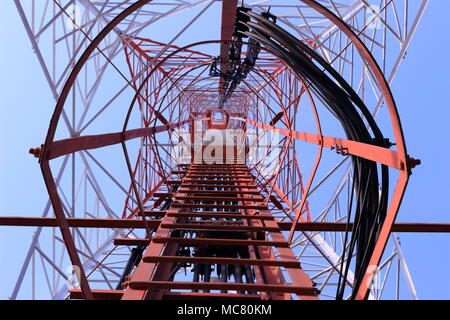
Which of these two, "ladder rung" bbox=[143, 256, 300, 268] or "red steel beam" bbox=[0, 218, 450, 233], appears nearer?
"ladder rung" bbox=[143, 256, 300, 268]

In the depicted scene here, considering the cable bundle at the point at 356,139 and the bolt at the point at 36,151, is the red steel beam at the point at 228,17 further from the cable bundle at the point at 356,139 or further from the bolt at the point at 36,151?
the bolt at the point at 36,151

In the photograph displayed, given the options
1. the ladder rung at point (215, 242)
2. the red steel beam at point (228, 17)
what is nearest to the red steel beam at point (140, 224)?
the ladder rung at point (215, 242)

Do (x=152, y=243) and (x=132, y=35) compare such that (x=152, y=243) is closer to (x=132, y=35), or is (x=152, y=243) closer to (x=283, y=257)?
(x=283, y=257)

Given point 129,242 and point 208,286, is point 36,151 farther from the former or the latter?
point 129,242

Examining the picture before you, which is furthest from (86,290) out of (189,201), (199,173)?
(199,173)

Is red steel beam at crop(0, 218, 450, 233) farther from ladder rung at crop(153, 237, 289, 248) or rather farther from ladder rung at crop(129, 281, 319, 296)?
ladder rung at crop(129, 281, 319, 296)

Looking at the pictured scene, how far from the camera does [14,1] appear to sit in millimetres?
4730

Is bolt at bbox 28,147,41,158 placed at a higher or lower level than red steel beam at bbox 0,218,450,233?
higher

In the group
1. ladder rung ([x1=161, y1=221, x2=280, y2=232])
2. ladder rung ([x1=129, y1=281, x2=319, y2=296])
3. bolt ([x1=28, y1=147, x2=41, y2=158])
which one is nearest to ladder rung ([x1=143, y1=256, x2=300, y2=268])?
ladder rung ([x1=129, y1=281, x2=319, y2=296])

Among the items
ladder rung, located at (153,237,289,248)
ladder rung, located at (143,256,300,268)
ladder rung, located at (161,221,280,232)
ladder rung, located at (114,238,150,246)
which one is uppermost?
ladder rung, located at (161,221,280,232)

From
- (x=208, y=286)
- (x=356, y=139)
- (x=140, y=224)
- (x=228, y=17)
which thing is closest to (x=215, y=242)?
(x=208, y=286)

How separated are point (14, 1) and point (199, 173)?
6008 mm

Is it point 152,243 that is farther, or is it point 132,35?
point 132,35

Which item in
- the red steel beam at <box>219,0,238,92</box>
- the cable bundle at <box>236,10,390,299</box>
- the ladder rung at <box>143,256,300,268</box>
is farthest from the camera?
the red steel beam at <box>219,0,238,92</box>
